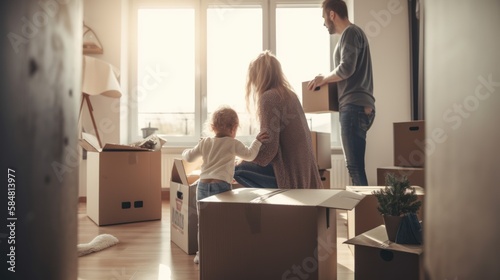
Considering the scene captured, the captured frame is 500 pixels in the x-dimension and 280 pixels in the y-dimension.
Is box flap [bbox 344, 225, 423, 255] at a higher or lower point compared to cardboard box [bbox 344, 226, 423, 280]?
higher

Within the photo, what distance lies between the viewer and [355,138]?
1.99 m

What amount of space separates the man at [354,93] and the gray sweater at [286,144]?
379 millimetres

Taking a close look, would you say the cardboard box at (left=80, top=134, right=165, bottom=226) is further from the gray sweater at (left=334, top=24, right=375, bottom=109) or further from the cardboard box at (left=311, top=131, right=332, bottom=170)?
the gray sweater at (left=334, top=24, right=375, bottom=109)

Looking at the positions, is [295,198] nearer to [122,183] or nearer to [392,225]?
[392,225]

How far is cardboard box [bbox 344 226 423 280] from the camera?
1.04 metres

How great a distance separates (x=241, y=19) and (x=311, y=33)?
723 mm

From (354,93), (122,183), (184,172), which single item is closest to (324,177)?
(354,93)

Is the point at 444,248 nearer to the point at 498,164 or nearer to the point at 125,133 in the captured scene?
the point at 498,164

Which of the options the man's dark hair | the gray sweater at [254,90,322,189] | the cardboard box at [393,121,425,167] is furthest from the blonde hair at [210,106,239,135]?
the cardboard box at [393,121,425,167]

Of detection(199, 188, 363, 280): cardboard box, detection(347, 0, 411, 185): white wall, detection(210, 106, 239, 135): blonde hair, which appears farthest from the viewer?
detection(347, 0, 411, 185): white wall

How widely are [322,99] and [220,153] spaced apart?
3.08 feet

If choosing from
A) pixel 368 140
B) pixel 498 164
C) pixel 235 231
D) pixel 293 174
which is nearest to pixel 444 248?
pixel 498 164

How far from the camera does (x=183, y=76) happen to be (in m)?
3.79

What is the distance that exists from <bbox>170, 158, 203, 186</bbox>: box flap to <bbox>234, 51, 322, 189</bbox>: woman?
0.79 ft
